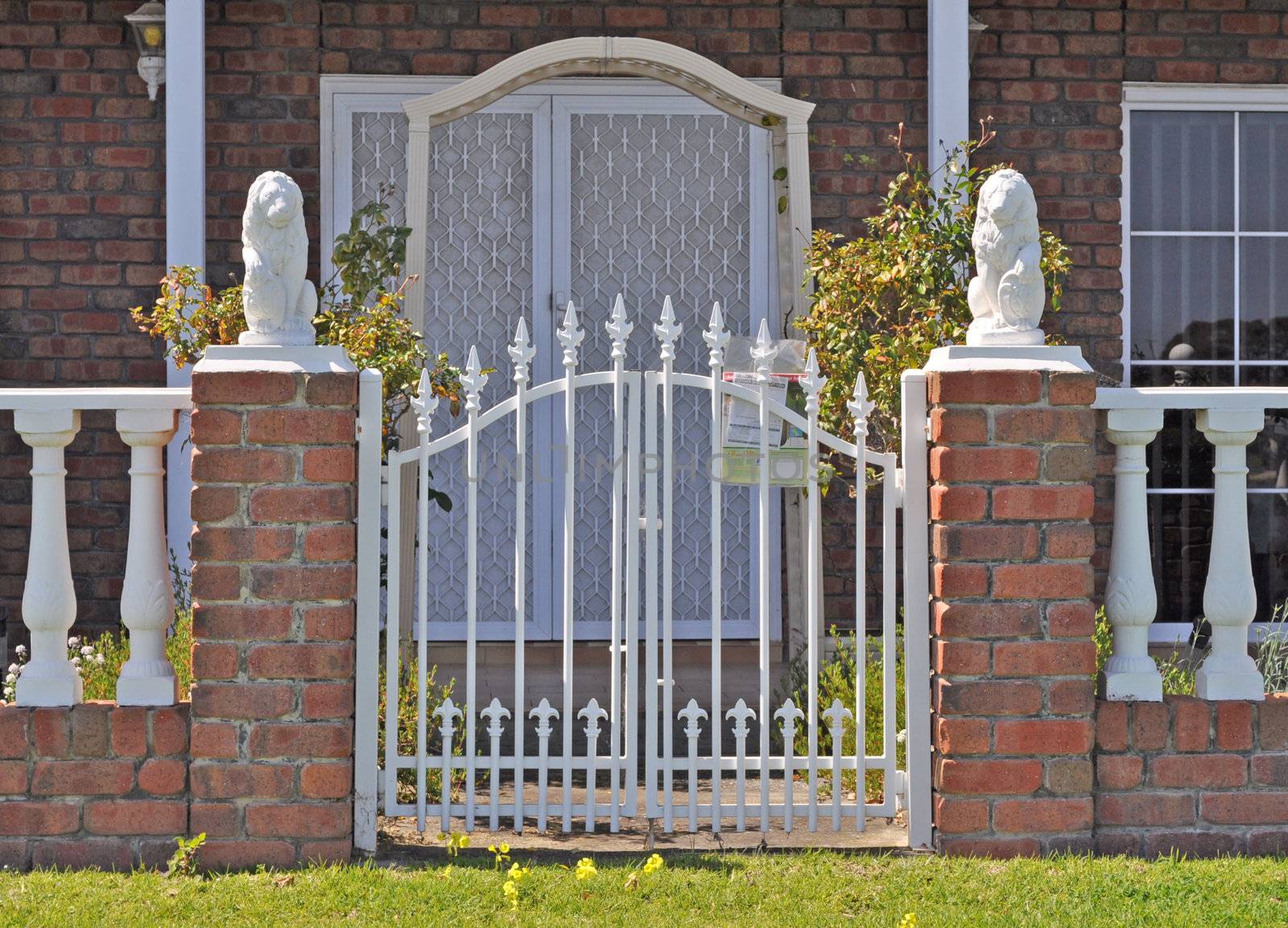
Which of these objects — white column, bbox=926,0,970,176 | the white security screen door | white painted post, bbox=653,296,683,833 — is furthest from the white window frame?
white painted post, bbox=653,296,683,833

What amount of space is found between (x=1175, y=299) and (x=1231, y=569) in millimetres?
2957

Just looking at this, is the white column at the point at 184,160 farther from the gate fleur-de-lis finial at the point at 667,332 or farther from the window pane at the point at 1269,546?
the window pane at the point at 1269,546

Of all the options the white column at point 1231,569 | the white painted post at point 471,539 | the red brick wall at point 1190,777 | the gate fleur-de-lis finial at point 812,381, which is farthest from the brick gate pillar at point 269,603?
the white column at point 1231,569

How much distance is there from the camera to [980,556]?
3637 millimetres

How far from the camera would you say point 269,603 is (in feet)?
11.7

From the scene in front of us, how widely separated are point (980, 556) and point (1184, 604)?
3249 millimetres

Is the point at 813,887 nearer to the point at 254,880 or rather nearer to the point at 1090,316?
the point at 254,880

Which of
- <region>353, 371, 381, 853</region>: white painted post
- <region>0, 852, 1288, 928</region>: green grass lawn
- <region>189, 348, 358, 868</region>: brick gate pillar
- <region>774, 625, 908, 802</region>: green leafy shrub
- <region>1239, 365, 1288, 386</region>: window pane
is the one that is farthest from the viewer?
<region>1239, 365, 1288, 386</region>: window pane

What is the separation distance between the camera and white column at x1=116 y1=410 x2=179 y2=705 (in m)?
3.62

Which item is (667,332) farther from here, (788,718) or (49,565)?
(49,565)

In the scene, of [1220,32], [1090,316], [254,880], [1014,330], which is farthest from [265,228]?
[1220,32]

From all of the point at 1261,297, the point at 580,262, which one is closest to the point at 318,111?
the point at 580,262

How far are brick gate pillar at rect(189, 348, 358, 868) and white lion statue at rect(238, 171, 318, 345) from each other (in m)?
0.07

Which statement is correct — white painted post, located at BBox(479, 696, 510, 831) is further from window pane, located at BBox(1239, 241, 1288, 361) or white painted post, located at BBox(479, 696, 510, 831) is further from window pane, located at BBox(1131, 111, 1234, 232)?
window pane, located at BBox(1239, 241, 1288, 361)
